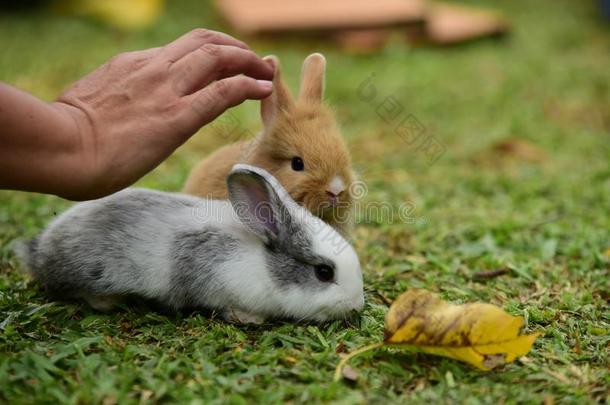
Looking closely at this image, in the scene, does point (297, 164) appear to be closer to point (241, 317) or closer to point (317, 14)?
point (241, 317)

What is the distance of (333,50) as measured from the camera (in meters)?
9.01

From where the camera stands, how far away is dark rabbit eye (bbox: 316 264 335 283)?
3051 millimetres

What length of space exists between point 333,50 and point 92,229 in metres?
6.29

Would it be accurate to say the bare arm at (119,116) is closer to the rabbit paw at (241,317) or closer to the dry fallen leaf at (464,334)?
the rabbit paw at (241,317)

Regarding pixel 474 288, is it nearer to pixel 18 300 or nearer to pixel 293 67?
pixel 18 300

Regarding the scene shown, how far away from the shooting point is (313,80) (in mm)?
3779

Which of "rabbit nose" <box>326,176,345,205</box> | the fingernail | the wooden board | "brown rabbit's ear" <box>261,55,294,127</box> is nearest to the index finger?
the fingernail

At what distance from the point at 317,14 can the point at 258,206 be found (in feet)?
22.5

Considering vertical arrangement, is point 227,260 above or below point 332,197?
below

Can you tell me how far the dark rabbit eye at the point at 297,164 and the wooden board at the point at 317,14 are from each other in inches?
229

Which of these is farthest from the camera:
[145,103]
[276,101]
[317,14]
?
[317,14]

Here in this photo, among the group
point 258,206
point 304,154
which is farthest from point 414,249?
point 258,206

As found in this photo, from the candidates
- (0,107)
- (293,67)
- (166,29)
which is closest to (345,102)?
(293,67)

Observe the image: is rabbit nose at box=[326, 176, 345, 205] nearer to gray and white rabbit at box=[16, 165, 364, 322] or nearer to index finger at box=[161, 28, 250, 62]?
gray and white rabbit at box=[16, 165, 364, 322]
